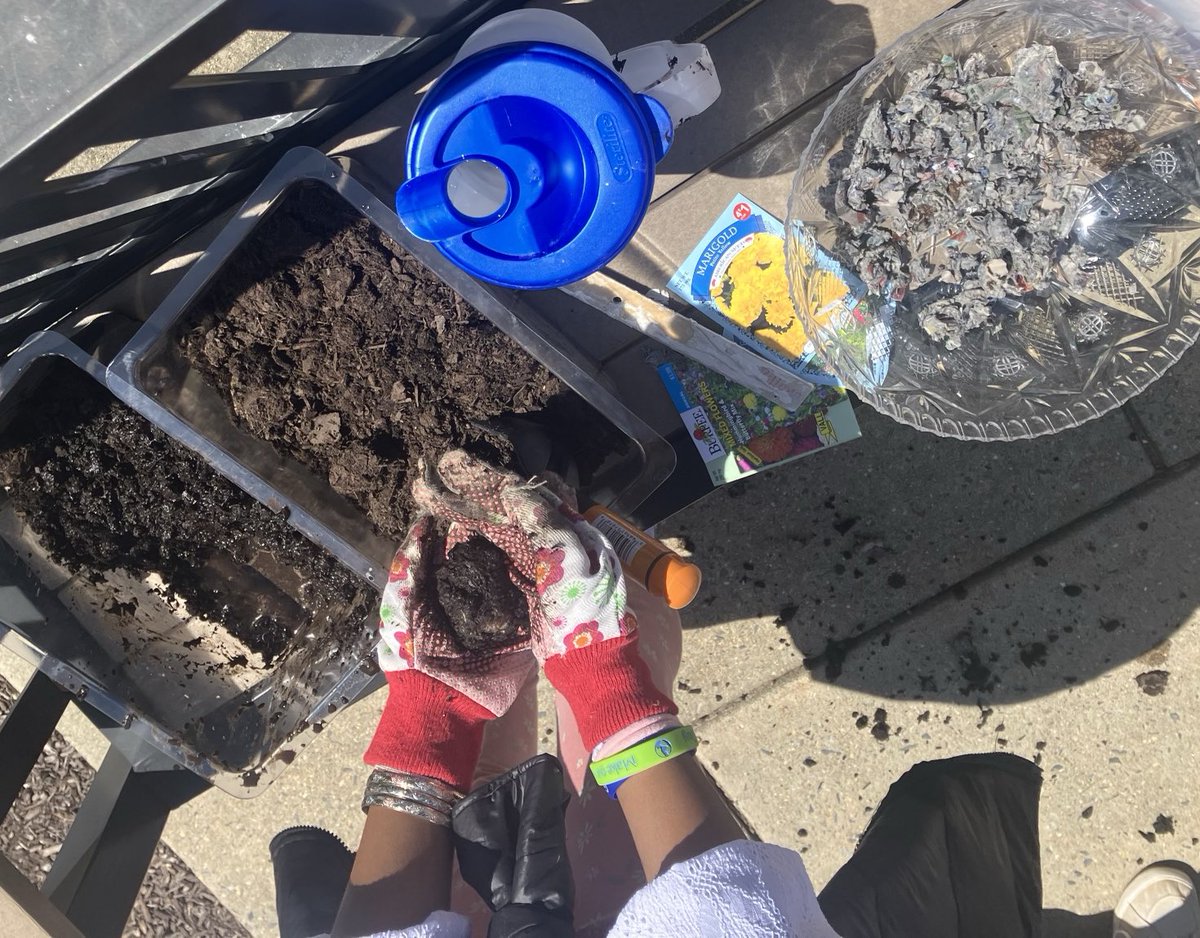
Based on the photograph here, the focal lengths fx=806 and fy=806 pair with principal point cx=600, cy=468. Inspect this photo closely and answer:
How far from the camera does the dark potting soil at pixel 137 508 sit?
4.43 feet

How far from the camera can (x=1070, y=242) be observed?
46.0 inches

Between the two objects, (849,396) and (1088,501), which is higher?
(849,396)

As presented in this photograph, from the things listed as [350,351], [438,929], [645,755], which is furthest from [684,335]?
[438,929]

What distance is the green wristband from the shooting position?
3.87 ft

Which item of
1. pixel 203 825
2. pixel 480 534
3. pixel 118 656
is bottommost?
pixel 203 825

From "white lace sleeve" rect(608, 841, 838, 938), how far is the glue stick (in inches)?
13.9

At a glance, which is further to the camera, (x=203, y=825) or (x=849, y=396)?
(x=203, y=825)

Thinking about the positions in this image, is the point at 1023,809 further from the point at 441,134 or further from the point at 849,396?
the point at 441,134

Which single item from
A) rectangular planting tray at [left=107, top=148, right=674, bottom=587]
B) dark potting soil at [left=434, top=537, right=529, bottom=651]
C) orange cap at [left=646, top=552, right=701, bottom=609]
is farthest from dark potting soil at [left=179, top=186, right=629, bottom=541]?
orange cap at [left=646, top=552, right=701, bottom=609]

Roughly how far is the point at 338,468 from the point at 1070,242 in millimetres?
1171

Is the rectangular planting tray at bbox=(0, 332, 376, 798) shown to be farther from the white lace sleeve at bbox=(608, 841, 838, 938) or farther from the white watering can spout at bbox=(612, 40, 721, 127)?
the white watering can spout at bbox=(612, 40, 721, 127)

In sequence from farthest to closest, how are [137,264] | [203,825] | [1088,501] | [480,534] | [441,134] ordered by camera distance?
[203,825] → [1088,501] → [137,264] → [480,534] → [441,134]

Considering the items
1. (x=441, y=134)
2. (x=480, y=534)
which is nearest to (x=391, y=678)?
(x=480, y=534)

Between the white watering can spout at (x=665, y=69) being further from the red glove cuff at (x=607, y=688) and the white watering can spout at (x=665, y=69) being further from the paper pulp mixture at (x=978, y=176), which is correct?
the red glove cuff at (x=607, y=688)
